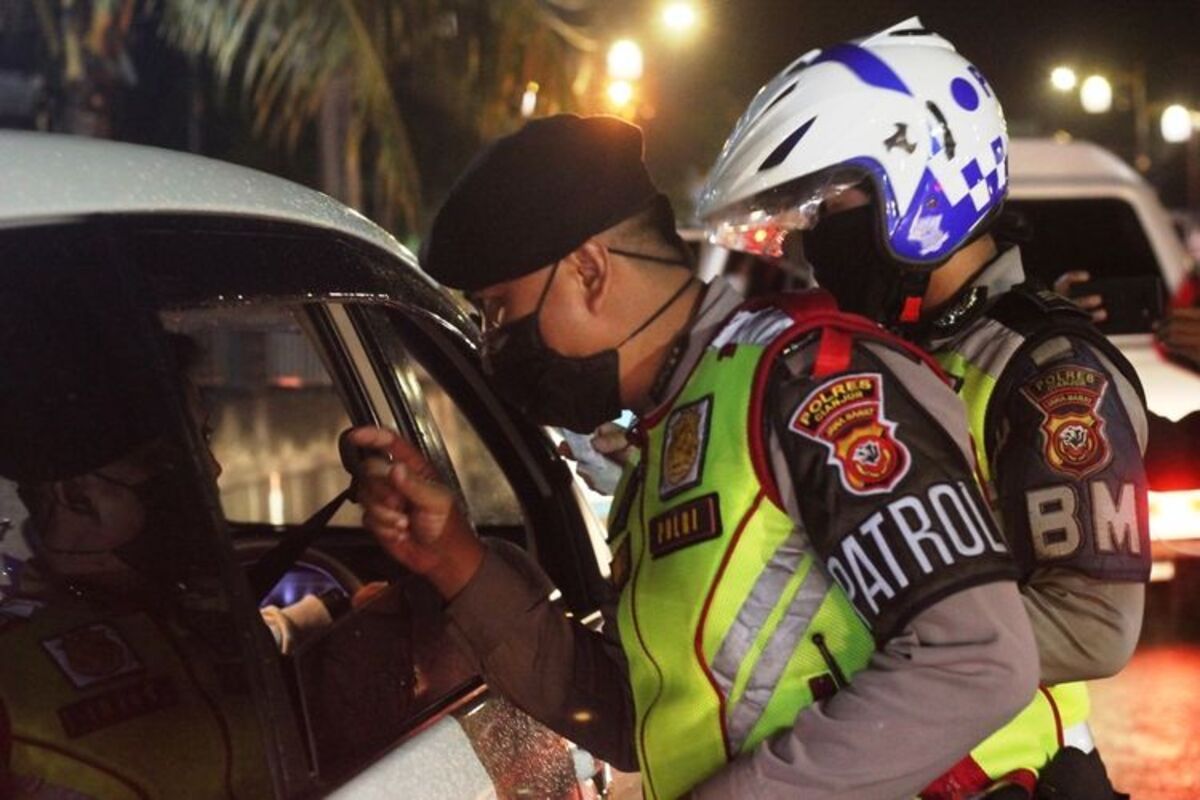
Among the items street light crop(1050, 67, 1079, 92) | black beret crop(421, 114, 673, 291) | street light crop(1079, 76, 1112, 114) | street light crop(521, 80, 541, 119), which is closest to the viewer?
black beret crop(421, 114, 673, 291)

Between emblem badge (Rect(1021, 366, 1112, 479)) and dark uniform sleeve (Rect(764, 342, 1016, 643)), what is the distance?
1.94 ft

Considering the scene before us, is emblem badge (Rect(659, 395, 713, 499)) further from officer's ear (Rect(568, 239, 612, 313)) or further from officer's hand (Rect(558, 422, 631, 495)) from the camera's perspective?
officer's hand (Rect(558, 422, 631, 495))

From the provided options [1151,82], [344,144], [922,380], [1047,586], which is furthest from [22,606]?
[1151,82]

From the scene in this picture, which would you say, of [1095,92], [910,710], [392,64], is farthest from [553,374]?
[1095,92]

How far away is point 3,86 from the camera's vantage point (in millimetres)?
18172

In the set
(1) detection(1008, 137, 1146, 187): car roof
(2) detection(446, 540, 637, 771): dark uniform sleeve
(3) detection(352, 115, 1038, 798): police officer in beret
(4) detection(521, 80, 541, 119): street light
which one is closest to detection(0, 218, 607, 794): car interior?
(2) detection(446, 540, 637, 771): dark uniform sleeve

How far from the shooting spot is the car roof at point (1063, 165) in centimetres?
877

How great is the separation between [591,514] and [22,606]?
1.55 meters

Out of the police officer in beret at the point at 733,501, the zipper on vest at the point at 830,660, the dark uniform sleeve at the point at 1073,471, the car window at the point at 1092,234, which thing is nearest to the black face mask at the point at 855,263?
the dark uniform sleeve at the point at 1073,471

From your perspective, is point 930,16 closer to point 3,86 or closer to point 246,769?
point 3,86

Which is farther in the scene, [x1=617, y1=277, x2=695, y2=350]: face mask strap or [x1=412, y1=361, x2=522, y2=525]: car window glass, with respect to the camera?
[x1=412, y1=361, x2=522, y2=525]: car window glass

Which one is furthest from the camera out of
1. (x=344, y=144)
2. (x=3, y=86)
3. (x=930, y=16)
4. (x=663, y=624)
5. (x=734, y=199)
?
(x=930, y=16)

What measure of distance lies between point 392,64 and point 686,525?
11.5 m

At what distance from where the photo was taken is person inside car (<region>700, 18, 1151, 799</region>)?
8.01 ft
